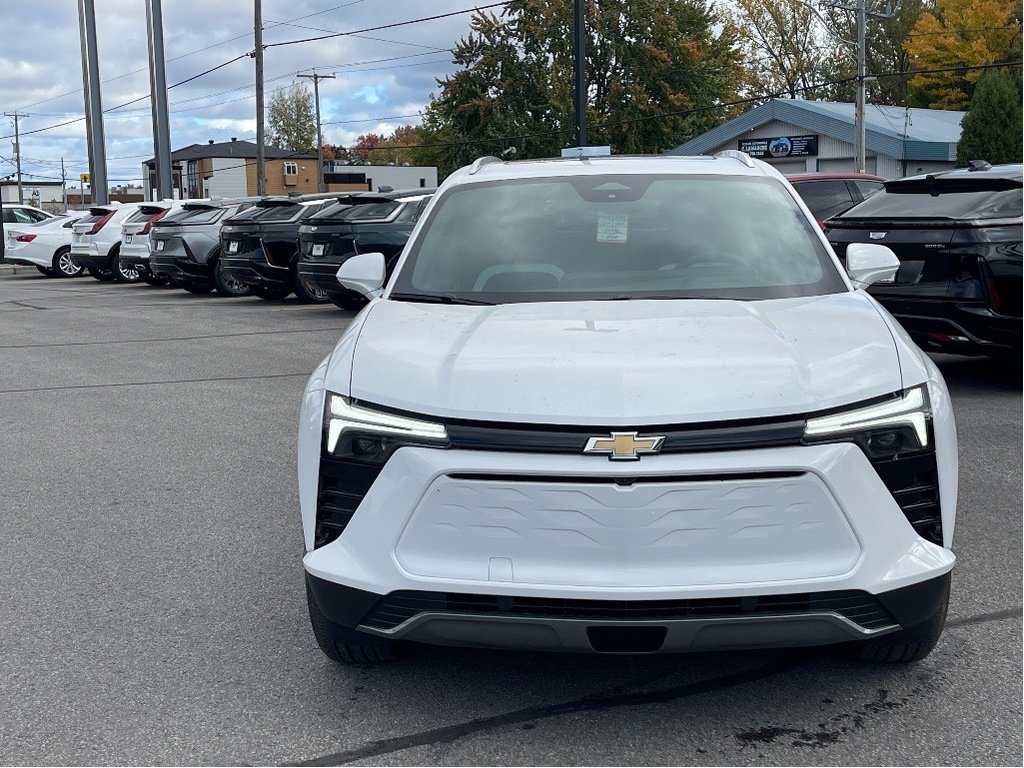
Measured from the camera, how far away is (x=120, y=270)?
25.5 meters

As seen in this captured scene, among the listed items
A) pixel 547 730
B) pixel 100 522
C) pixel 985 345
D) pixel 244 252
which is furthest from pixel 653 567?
pixel 244 252

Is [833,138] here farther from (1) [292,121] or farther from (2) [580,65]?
(1) [292,121]

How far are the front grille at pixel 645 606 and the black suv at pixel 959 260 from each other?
575 centimetres

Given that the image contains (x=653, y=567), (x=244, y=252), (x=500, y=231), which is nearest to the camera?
(x=653, y=567)

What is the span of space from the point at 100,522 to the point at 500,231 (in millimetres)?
2461

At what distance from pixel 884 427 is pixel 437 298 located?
5.88 ft

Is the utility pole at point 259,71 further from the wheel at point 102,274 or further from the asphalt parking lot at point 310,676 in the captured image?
the asphalt parking lot at point 310,676


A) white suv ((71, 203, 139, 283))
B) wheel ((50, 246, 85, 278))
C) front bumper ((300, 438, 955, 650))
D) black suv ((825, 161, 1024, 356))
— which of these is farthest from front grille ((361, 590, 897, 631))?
wheel ((50, 246, 85, 278))

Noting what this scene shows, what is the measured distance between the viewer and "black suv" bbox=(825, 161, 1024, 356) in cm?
838

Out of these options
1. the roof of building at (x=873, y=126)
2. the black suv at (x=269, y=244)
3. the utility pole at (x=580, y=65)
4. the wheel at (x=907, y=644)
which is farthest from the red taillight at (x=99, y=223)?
the wheel at (x=907, y=644)

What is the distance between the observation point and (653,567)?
3.11 meters

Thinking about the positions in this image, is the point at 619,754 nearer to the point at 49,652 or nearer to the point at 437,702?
the point at 437,702

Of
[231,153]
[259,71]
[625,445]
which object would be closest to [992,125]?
[259,71]

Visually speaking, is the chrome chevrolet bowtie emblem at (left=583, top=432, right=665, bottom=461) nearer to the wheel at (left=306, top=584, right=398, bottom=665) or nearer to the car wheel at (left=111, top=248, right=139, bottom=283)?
the wheel at (left=306, top=584, right=398, bottom=665)
